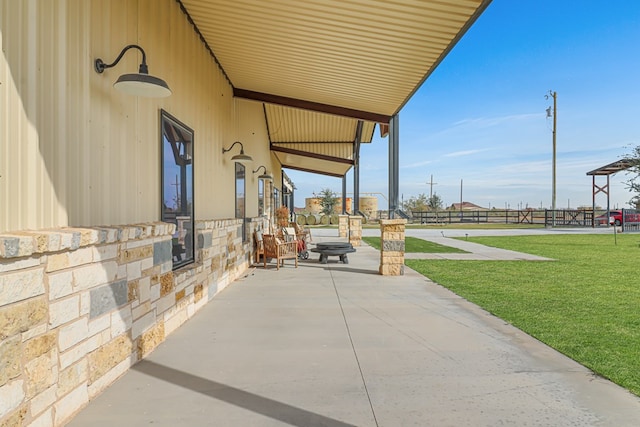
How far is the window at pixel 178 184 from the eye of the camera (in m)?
4.54

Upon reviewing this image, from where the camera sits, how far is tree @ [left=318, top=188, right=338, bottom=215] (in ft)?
121

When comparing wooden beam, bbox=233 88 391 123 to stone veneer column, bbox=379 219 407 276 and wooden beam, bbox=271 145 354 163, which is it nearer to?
stone veneer column, bbox=379 219 407 276

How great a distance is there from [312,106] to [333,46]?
10.7 feet

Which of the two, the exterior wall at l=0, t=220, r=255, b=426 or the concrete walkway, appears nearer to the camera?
the exterior wall at l=0, t=220, r=255, b=426

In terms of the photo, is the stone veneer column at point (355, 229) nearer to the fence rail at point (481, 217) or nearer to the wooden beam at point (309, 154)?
the wooden beam at point (309, 154)

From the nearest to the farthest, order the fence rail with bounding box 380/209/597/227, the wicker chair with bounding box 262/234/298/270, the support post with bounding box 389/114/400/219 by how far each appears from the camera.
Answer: the support post with bounding box 389/114/400/219
the wicker chair with bounding box 262/234/298/270
the fence rail with bounding box 380/209/597/227

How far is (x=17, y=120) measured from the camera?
217cm

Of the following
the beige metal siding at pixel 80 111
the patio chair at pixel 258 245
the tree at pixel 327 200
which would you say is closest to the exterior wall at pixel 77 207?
the beige metal siding at pixel 80 111

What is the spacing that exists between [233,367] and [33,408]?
147cm

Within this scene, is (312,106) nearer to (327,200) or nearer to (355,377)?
(355,377)

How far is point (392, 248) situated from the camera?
320 inches

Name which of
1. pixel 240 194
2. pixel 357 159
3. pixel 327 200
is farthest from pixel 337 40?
pixel 327 200

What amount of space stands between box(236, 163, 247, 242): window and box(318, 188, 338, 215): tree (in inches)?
1083

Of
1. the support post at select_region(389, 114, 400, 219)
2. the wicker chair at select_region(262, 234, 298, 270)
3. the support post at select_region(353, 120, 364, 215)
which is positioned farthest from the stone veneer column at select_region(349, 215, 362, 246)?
the support post at select_region(389, 114, 400, 219)
